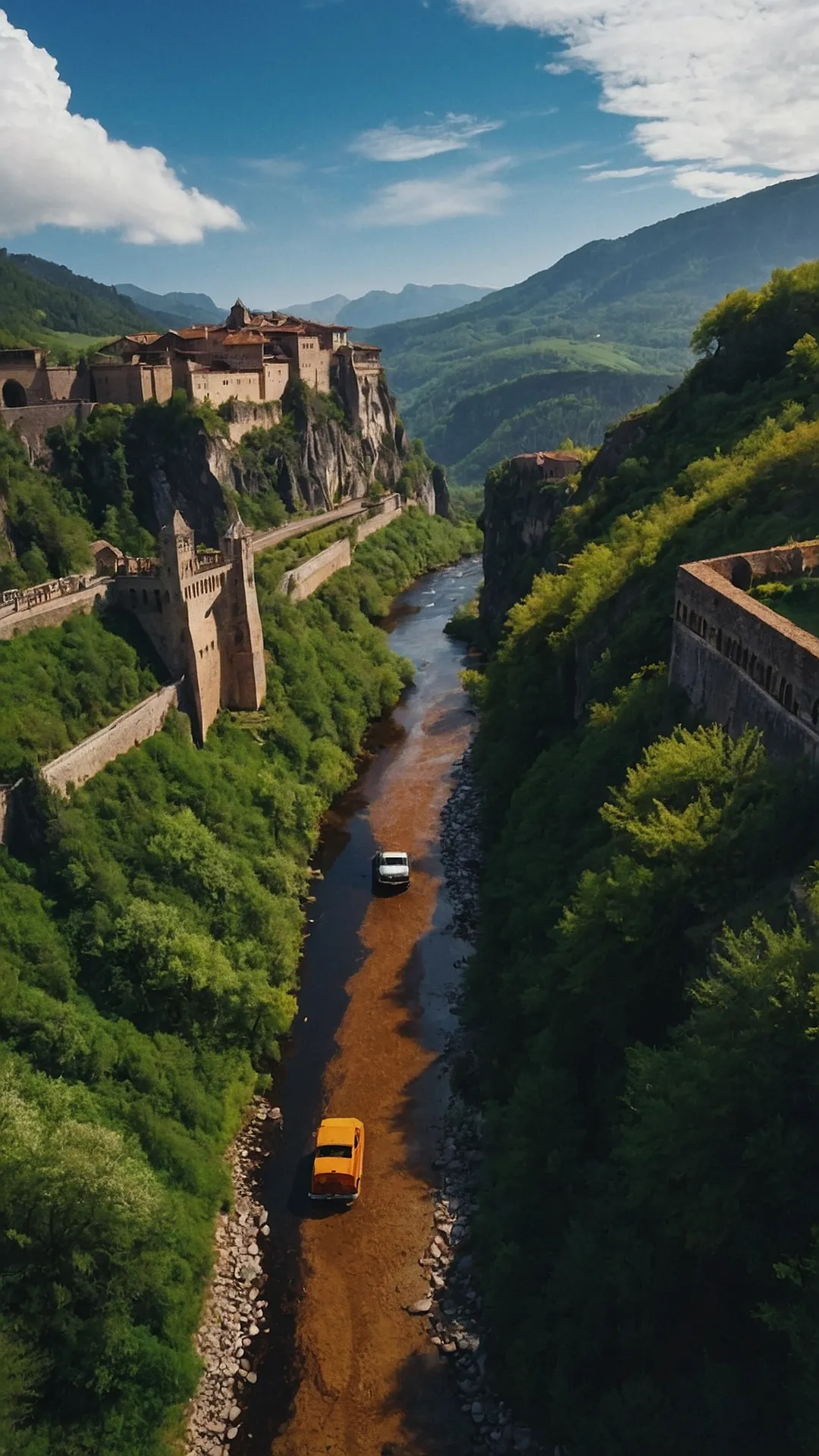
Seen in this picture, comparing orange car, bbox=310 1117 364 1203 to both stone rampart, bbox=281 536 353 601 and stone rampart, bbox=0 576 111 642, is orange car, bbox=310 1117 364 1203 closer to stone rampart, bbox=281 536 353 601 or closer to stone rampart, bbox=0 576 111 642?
stone rampart, bbox=0 576 111 642

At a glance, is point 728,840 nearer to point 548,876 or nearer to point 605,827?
point 605,827

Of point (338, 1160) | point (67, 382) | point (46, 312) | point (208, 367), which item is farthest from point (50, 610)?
point (46, 312)

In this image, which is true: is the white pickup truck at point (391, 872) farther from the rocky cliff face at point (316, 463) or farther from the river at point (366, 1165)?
the rocky cliff face at point (316, 463)

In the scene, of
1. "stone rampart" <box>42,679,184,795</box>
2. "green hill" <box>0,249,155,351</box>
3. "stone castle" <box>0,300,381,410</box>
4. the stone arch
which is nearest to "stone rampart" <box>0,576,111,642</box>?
"stone rampart" <box>42,679,184,795</box>

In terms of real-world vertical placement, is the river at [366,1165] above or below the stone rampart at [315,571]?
below

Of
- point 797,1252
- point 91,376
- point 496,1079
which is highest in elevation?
point 91,376

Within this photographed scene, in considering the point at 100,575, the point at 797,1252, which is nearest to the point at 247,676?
the point at 100,575

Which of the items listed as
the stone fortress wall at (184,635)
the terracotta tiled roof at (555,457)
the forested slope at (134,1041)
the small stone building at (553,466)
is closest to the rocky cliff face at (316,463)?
the terracotta tiled roof at (555,457)
